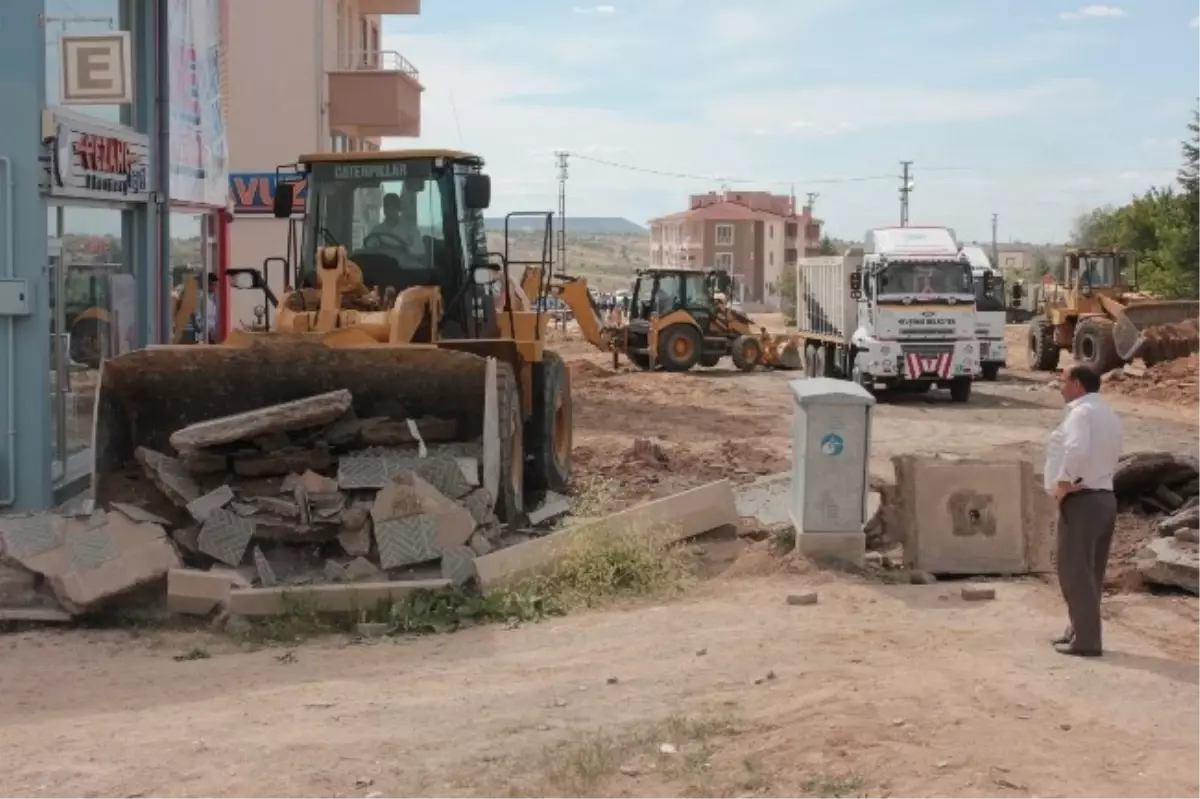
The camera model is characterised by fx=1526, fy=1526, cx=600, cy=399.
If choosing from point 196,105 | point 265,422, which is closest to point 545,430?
point 265,422

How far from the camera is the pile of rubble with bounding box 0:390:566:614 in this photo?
31.6 ft

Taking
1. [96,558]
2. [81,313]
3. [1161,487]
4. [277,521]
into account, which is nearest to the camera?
[96,558]

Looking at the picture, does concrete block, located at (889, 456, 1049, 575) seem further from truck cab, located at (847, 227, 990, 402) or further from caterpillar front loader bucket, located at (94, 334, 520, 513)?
truck cab, located at (847, 227, 990, 402)

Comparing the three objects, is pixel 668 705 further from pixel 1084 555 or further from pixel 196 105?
pixel 196 105

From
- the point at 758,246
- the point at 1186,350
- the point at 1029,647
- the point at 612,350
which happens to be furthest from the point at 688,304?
the point at 758,246

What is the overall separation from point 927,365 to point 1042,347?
36.4 ft

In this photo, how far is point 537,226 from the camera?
12.7 meters

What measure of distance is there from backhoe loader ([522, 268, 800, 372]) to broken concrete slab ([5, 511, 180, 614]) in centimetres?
2371

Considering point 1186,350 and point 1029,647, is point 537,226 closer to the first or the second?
point 1029,647

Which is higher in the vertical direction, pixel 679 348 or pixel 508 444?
pixel 508 444

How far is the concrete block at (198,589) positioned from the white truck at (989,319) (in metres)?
21.2

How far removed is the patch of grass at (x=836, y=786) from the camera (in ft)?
18.8

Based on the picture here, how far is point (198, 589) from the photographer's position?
31.4 ft

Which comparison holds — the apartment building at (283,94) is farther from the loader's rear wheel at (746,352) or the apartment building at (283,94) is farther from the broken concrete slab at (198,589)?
the broken concrete slab at (198,589)
